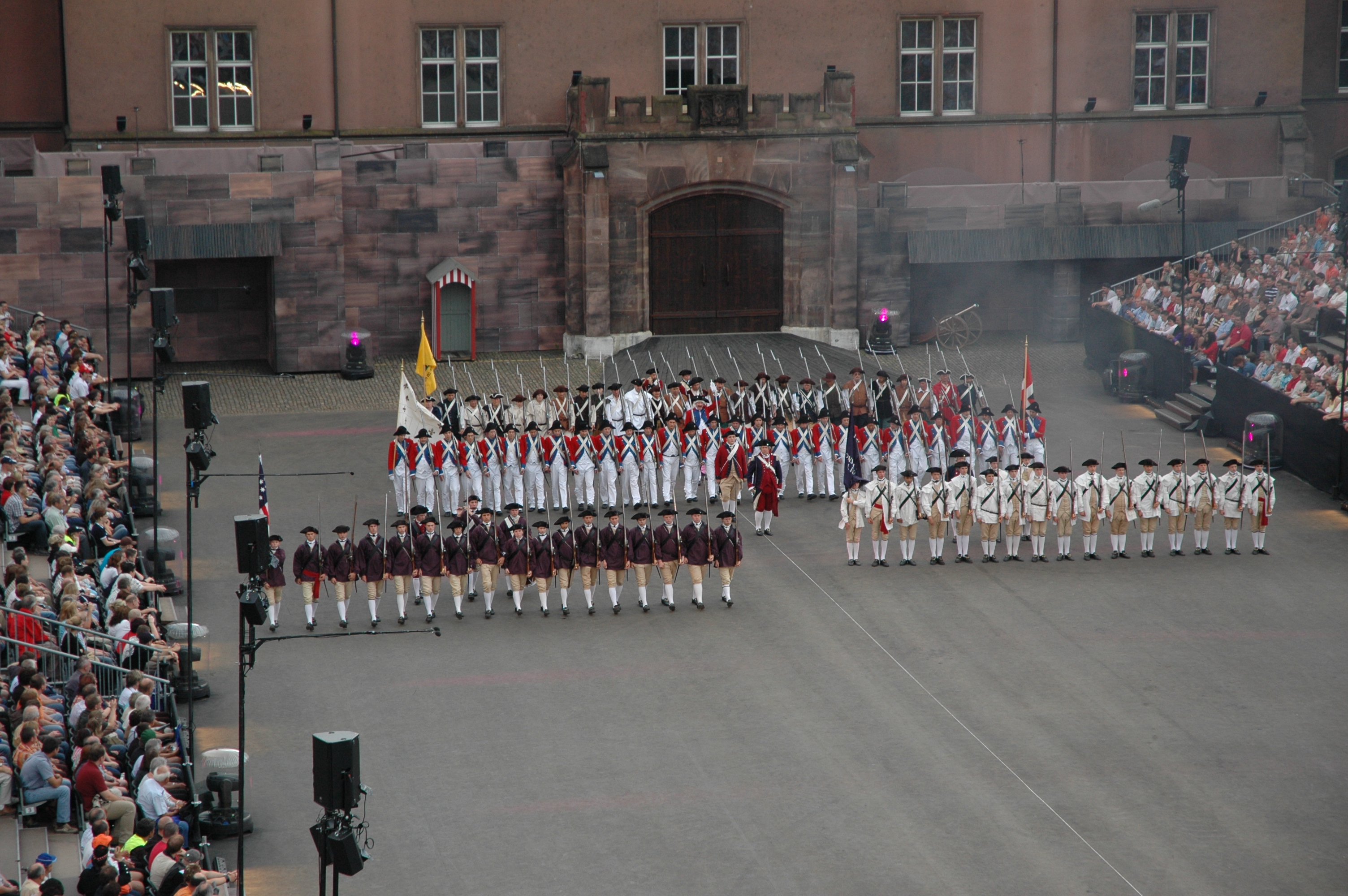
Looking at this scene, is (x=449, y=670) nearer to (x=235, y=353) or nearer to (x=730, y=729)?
(x=730, y=729)

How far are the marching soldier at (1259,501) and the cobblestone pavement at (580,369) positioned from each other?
8.82 metres

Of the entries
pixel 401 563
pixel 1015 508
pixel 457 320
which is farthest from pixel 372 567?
pixel 457 320

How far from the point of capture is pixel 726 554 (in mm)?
22656

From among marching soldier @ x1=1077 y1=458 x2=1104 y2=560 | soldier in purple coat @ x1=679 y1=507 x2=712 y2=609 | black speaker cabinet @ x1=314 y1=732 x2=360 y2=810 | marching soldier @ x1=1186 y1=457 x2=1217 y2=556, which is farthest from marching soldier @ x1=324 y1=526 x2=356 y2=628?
marching soldier @ x1=1186 y1=457 x2=1217 y2=556

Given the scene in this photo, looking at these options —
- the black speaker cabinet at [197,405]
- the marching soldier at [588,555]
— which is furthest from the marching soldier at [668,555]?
the black speaker cabinet at [197,405]

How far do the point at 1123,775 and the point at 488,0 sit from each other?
85.4 ft

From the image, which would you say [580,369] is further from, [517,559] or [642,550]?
[517,559]

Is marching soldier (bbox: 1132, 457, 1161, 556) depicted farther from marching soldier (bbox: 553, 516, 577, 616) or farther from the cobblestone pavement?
the cobblestone pavement

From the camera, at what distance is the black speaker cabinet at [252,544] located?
15.5 meters

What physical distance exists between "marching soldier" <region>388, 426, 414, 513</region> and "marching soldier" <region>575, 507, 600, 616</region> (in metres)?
4.94

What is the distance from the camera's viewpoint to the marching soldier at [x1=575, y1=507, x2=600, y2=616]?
73.7 feet

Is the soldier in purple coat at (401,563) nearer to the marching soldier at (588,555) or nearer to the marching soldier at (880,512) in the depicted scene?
the marching soldier at (588,555)

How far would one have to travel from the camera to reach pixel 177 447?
30328mm

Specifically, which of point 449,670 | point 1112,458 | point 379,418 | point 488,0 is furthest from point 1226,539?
point 488,0
